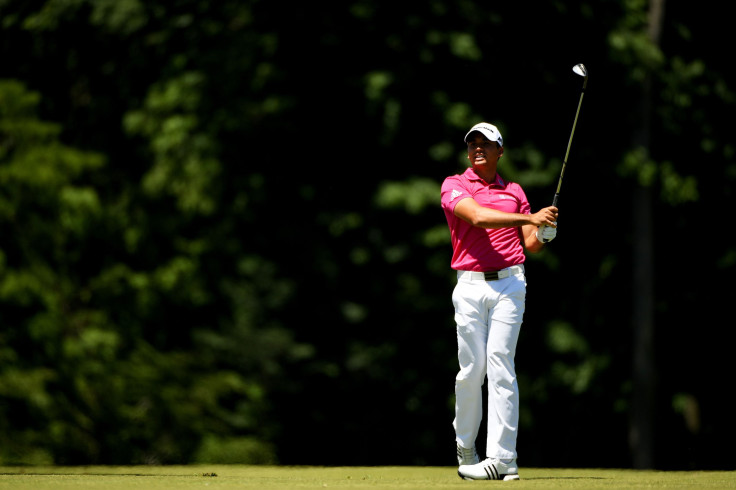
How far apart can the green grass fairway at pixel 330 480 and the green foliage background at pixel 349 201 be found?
29.6 ft

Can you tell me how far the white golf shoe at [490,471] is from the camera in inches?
290

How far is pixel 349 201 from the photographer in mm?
19484

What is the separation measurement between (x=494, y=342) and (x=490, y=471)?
0.66 meters

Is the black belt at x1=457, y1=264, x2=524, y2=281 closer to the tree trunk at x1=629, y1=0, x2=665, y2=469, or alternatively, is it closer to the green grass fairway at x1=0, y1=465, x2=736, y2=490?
the green grass fairway at x1=0, y1=465, x2=736, y2=490

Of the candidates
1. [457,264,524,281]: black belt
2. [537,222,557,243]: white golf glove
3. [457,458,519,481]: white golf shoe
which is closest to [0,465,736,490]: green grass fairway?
[457,458,519,481]: white golf shoe

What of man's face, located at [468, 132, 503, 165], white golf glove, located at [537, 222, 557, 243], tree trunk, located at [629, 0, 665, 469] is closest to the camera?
white golf glove, located at [537, 222, 557, 243]

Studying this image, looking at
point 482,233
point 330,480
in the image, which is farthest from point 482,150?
point 330,480

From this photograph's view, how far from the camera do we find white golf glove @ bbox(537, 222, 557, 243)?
24.1ft

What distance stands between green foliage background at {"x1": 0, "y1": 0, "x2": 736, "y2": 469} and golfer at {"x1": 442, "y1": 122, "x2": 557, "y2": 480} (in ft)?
32.1

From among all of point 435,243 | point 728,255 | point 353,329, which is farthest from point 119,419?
point 728,255

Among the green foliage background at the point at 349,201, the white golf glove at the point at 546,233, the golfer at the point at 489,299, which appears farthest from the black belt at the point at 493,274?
the green foliage background at the point at 349,201

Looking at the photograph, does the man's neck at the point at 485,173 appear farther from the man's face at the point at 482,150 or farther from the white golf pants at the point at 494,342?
the white golf pants at the point at 494,342

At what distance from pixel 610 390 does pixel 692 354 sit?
1.45 metres

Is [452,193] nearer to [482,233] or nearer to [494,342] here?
[482,233]
